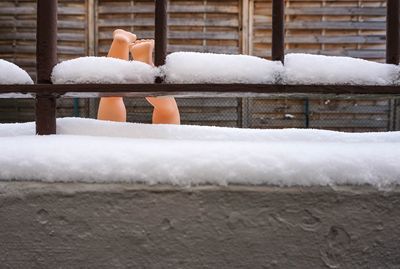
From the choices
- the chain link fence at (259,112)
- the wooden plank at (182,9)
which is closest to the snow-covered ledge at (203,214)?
the chain link fence at (259,112)

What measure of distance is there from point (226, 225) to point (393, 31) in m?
0.51

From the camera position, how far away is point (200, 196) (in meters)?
0.61

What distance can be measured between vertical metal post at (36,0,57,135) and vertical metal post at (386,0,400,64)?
26.9 inches

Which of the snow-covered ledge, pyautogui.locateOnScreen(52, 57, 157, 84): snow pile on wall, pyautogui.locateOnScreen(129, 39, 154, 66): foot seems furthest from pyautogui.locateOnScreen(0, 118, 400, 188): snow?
pyautogui.locateOnScreen(129, 39, 154, 66): foot

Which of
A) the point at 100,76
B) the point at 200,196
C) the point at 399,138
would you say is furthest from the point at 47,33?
the point at 399,138

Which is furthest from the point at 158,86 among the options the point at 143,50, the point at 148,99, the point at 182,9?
the point at 182,9

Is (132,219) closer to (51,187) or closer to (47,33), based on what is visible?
(51,187)

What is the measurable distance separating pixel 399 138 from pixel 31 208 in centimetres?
76

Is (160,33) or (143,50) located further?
(143,50)

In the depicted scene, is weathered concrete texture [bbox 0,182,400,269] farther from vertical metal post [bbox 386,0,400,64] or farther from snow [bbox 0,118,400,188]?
vertical metal post [bbox 386,0,400,64]

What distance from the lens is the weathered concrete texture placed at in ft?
1.99

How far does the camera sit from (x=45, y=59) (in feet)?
2.33

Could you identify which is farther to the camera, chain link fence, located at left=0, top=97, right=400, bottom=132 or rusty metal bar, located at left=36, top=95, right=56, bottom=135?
chain link fence, located at left=0, top=97, right=400, bottom=132

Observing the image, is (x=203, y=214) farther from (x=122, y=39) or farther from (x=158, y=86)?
(x=122, y=39)
